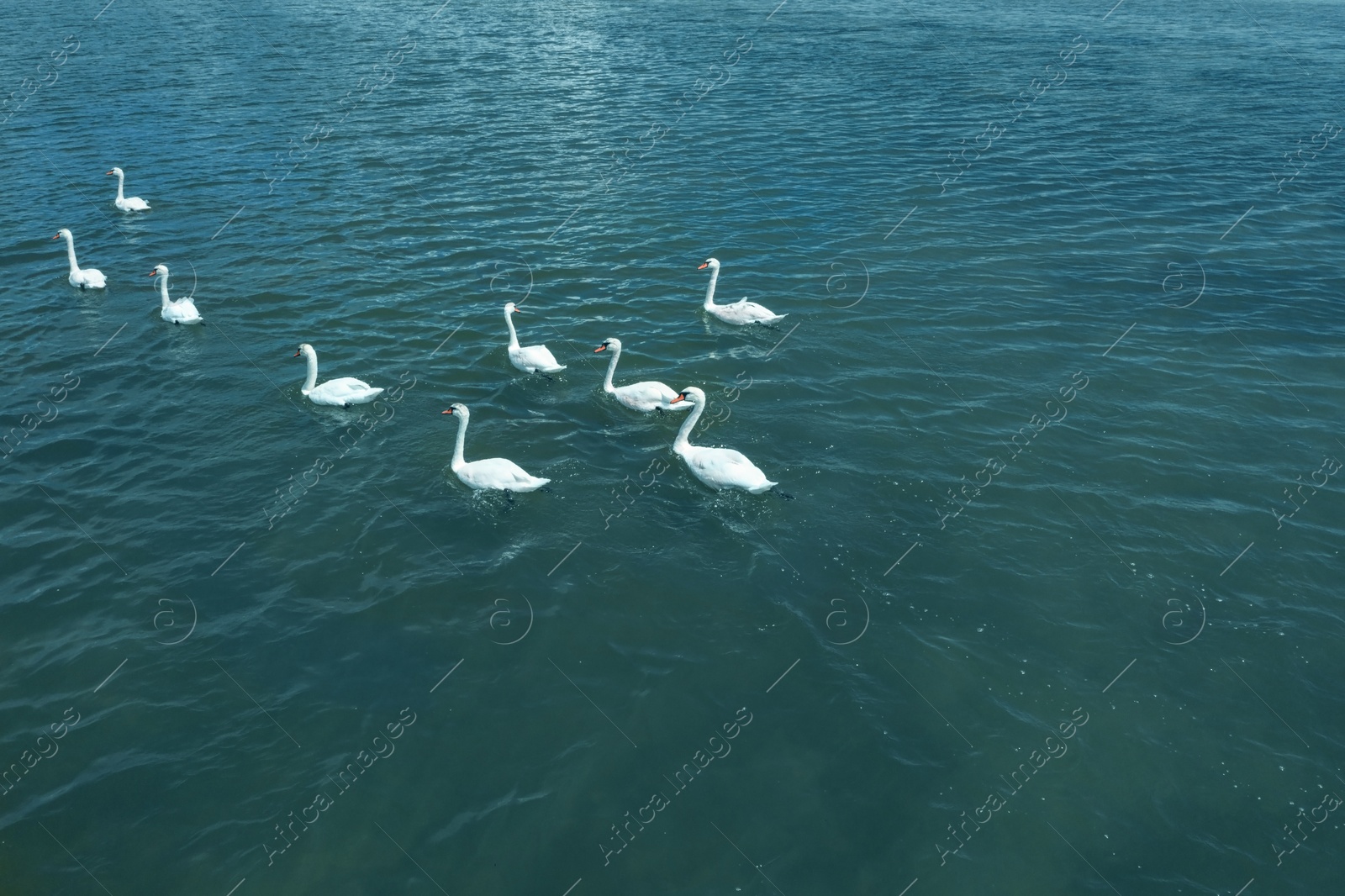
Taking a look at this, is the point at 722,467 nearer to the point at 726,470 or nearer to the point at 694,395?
the point at 726,470

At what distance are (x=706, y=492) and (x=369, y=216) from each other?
1896cm

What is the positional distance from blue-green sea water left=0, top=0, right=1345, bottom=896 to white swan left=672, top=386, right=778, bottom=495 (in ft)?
1.79

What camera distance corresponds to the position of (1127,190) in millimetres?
32812

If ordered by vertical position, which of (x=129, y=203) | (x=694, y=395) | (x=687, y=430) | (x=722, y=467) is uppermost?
(x=694, y=395)

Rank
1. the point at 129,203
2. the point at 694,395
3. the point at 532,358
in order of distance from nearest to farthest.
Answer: the point at 694,395 → the point at 532,358 → the point at 129,203

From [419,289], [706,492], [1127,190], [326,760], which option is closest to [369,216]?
[419,289]

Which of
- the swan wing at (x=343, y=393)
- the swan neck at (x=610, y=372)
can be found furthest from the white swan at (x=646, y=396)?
the swan wing at (x=343, y=393)

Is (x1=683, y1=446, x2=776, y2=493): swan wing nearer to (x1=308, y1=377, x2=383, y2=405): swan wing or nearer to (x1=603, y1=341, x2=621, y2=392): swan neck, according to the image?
(x1=603, y1=341, x2=621, y2=392): swan neck

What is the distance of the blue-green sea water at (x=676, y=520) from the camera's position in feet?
41.7

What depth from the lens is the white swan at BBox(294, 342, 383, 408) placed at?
20875 mm

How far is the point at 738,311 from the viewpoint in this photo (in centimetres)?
2453

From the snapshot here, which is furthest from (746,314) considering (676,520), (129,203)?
(129,203)

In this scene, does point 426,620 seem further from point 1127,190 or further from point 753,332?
point 1127,190

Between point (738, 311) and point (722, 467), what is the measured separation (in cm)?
771
